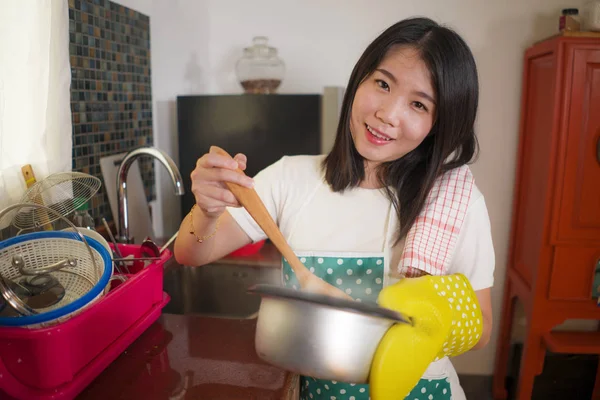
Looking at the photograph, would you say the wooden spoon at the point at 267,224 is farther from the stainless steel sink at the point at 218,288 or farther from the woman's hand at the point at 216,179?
the stainless steel sink at the point at 218,288

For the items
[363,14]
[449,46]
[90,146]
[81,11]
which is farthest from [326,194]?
[363,14]

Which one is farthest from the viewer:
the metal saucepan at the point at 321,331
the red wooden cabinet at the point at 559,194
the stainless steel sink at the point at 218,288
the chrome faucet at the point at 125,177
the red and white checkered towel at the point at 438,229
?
the red wooden cabinet at the point at 559,194

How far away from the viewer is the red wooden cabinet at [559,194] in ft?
5.65

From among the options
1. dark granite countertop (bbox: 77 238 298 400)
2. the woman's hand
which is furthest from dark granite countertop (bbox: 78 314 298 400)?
the woman's hand

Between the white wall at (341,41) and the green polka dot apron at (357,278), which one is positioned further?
the white wall at (341,41)

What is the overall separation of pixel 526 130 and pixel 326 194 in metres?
1.40

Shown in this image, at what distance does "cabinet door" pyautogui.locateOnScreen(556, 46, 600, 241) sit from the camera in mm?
1709

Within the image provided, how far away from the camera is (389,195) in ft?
3.43

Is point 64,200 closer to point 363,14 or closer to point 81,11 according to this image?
point 81,11

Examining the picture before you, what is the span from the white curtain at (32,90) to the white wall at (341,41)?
80 centimetres

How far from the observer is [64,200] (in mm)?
1080

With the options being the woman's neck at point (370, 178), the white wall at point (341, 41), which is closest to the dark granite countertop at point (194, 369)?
the woman's neck at point (370, 178)

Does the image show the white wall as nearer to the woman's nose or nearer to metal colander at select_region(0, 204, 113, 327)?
metal colander at select_region(0, 204, 113, 327)

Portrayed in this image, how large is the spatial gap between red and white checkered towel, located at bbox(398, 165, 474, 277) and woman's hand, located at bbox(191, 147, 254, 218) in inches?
13.5
